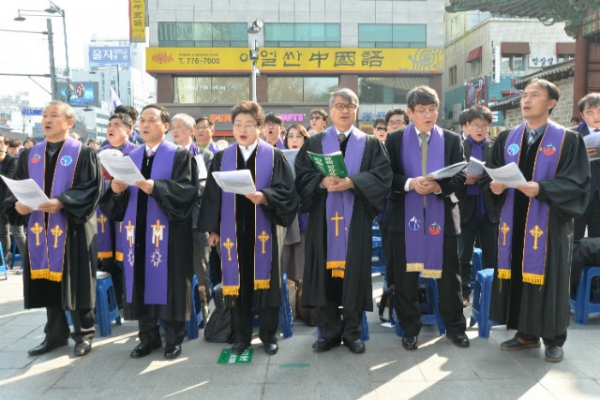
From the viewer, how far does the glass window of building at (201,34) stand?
28703mm

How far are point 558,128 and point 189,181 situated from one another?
298cm

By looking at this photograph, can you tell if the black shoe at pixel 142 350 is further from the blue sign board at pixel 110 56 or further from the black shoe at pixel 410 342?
the blue sign board at pixel 110 56

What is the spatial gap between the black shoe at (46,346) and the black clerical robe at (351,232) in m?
2.19

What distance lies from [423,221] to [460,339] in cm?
105

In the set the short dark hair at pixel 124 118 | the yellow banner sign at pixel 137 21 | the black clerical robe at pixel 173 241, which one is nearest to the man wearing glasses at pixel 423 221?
the black clerical robe at pixel 173 241

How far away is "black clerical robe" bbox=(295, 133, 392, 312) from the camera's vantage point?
423cm

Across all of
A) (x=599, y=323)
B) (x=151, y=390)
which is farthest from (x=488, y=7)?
(x=151, y=390)

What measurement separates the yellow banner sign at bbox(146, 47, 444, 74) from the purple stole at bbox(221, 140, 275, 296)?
25.3 m

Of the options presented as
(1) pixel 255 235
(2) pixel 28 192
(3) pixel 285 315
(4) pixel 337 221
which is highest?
(2) pixel 28 192

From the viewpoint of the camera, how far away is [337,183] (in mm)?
4105

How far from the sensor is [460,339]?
4.43 m

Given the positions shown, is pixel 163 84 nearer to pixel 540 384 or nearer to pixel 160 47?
pixel 160 47

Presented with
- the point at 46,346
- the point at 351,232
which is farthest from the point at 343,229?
the point at 46,346

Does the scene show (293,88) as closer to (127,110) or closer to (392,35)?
(392,35)
